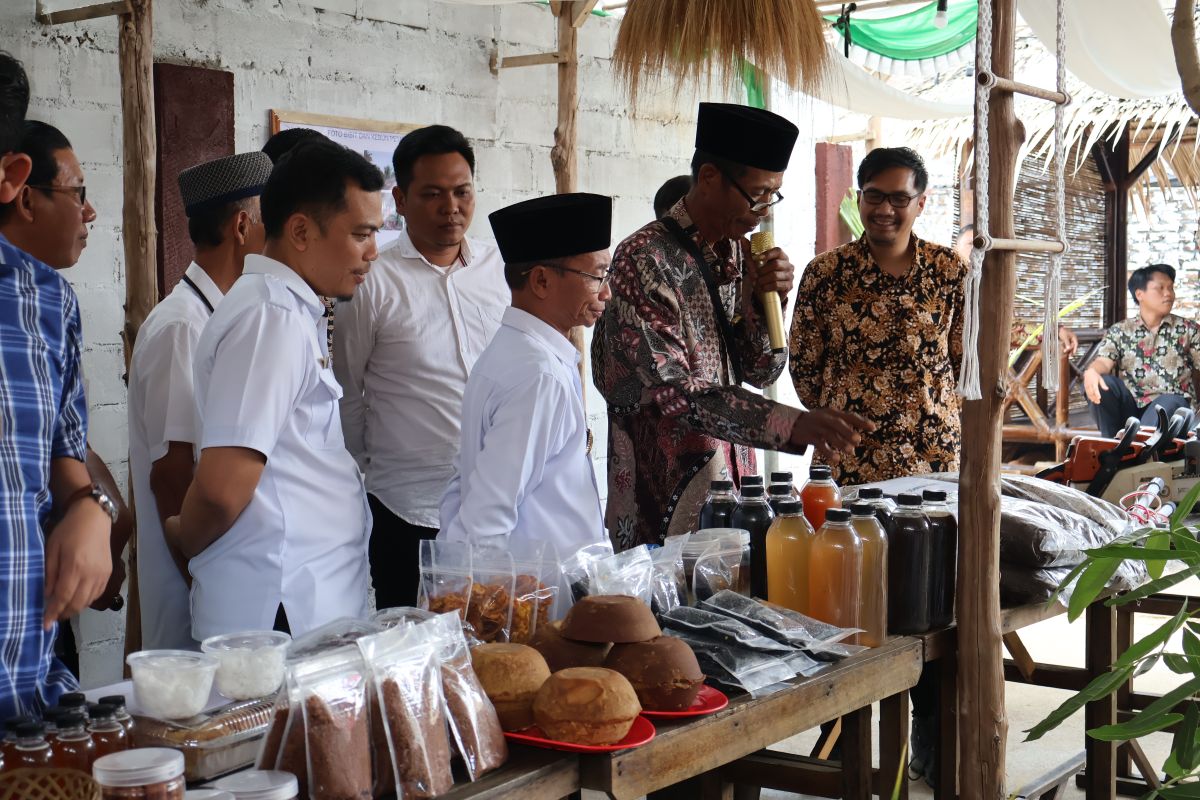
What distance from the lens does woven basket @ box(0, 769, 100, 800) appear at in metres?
1.20

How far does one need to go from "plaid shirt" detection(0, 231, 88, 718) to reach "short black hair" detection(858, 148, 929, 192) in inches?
97.2

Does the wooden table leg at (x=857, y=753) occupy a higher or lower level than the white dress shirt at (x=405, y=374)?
lower

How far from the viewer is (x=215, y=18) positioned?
13.8ft

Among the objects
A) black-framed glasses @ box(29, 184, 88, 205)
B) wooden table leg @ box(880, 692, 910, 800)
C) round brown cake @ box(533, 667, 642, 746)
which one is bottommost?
wooden table leg @ box(880, 692, 910, 800)

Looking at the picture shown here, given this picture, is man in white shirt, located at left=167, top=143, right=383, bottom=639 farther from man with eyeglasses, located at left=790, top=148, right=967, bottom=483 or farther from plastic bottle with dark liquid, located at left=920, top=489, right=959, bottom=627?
man with eyeglasses, located at left=790, top=148, right=967, bottom=483

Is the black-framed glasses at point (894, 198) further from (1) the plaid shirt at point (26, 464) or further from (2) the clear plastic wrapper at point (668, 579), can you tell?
(1) the plaid shirt at point (26, 464)

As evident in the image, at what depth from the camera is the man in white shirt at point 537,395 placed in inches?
84.2

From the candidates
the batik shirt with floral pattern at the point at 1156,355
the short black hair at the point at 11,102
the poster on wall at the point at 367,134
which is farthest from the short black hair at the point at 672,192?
the batik shirt with floral pattern at the point at 1156,355

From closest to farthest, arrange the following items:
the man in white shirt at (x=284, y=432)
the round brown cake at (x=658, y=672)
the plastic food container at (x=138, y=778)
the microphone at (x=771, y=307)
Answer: the plastic food container at (x=138, y=778), the round brown cake at (x=658, y=672), the man in white shirt at (x=284, y=432), the microphone at (x=771, y=307)

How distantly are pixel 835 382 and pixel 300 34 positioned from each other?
2.40 m

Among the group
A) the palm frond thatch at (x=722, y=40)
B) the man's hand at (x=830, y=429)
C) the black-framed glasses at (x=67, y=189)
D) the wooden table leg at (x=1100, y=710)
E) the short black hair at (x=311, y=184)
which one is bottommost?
the wooden table leg at (x=1100, y=710)

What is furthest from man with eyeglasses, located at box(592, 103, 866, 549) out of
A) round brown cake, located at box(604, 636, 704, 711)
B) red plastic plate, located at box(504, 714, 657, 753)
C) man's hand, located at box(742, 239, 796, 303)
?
red plastic plate, located at box(504, 714, 657, 753)

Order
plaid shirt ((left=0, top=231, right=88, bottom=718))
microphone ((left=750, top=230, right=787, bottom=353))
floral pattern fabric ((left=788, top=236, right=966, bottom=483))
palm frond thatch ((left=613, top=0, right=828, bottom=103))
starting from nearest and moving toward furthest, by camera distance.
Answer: plaid shirt ((left=0, top=231, right=88, bottom=718)), microphone ((left=750, top=230, right=787, bottom=353)), palm frond thatch ((left=613, top=0, right=828, bottom=103)), floral pattern fabric ((left=788, top=236, right=966, bottom=483))

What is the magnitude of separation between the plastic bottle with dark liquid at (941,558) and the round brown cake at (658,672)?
76 cm
